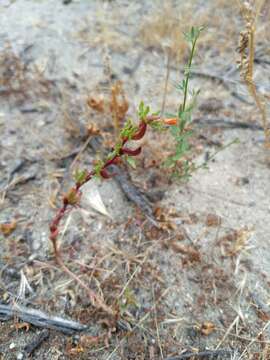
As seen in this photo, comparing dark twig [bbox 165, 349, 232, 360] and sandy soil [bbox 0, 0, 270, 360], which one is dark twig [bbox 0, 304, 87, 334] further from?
dark twig [bbox 165, 349, 232, 360]

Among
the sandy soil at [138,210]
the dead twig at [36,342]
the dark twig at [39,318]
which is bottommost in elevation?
the dead twig at [36,342]

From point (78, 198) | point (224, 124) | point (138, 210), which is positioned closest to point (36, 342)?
point (78, 198)

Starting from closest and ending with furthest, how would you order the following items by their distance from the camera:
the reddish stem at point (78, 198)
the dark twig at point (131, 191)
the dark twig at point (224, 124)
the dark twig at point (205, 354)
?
1. the reddish stem at point (78, 198)
2. the dark twig at point (205, 354)
3. the dark twig at point (131, 191)
4. the dark twig at point (224, 124)

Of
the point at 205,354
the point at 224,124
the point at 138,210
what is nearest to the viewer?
the point at 205,354

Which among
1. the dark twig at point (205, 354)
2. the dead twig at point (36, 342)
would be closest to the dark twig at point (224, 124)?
the dark twig at point (205, 354)

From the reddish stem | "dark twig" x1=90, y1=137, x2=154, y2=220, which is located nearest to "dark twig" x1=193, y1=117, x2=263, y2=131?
"dark twig" x1=90, y1=137, x2=154, y2=220

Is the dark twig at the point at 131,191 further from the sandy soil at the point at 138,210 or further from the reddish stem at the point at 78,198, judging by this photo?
the reddish stem at the point at 78,198

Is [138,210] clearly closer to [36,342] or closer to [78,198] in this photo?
[78,198]

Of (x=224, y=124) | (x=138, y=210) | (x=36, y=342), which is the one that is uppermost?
(x=224, y=124)

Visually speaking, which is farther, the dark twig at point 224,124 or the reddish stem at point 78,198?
the dark twig at point 224,124
